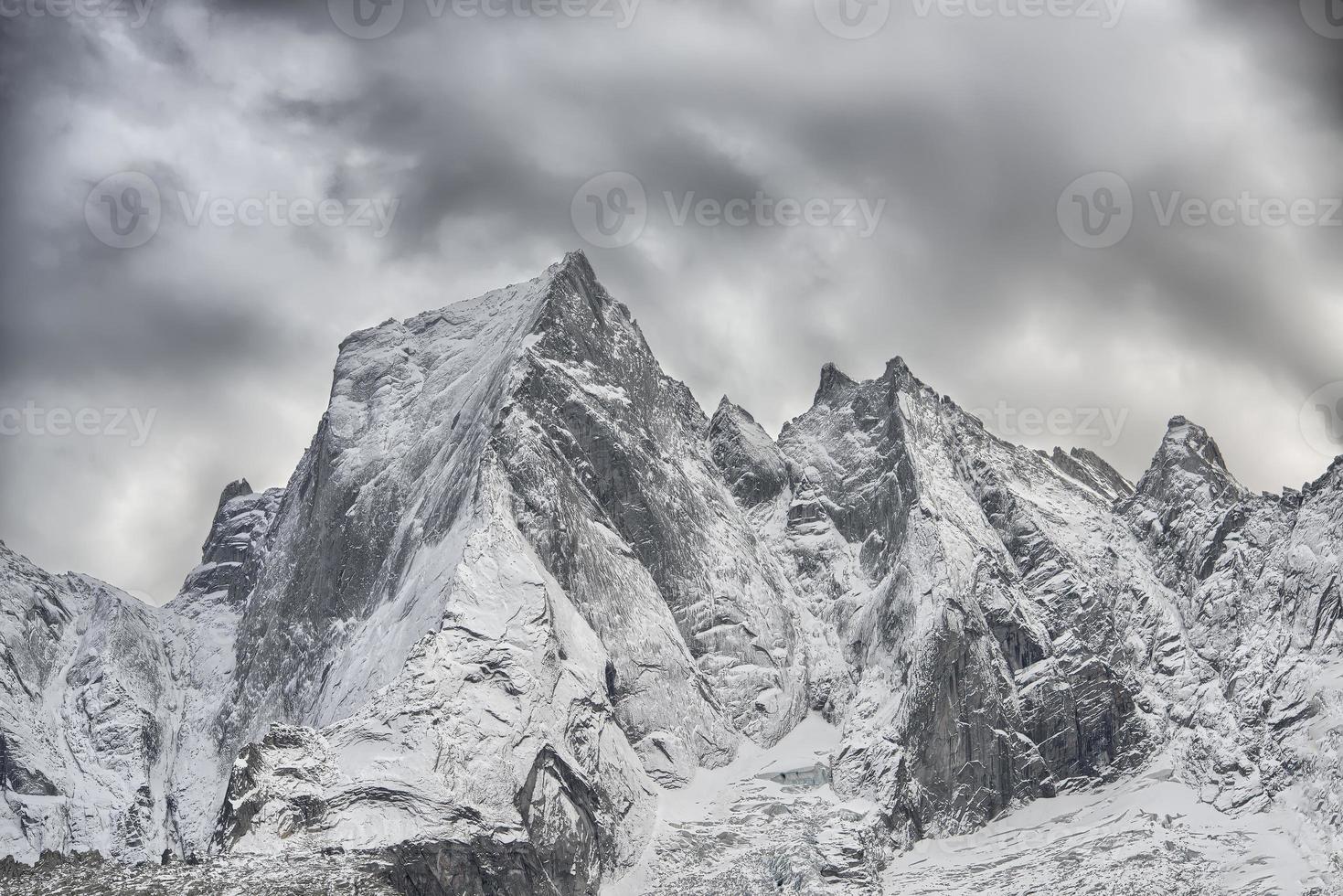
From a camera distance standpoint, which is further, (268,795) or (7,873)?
(268,795)

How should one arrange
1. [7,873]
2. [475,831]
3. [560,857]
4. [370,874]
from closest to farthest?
[7,873] → [370,874] → [475,831] → [560,857]

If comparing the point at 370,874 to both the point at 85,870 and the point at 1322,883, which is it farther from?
the point at 1322,883

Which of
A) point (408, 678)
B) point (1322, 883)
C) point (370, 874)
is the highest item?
point (408, 678)

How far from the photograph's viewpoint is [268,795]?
178750 mm

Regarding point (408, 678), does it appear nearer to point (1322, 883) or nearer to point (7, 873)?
point (7, 873)

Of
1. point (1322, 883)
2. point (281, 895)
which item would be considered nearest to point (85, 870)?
point (281, 895)

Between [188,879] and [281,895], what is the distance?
8.79 meters

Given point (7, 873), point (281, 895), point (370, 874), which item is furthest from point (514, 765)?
point (7, 873)

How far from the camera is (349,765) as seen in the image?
186 meters

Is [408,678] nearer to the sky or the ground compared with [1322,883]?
nearer to the sky

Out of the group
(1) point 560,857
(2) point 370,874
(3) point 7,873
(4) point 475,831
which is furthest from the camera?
(1) point 560,857

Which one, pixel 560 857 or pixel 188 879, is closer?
pixel 188 879

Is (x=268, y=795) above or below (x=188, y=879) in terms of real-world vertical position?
above

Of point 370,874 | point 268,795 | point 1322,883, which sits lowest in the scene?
point 1322,883
